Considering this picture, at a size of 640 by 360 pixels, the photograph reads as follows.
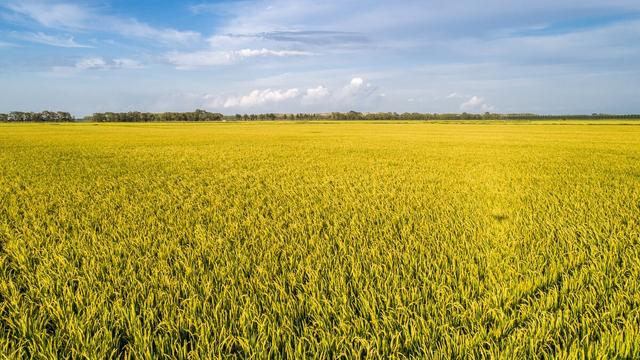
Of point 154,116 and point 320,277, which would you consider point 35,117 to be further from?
point 320,277

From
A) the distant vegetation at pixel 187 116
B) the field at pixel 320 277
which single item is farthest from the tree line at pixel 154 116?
the field at pixel 320 277

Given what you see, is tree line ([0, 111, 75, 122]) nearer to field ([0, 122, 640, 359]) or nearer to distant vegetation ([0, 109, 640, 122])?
distant vegetation ([0, 109, 640, 122])

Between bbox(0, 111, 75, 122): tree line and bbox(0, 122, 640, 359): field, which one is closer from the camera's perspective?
bbox(0, 122, 640, 359): field

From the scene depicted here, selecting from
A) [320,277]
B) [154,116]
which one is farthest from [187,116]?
[320,277]

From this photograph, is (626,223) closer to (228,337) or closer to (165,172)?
(228,337)

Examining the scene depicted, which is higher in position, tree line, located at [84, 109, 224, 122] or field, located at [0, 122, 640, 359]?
tree line, located at [84, 109, 224, 122]

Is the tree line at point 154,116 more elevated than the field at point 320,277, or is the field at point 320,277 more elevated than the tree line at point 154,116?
the tree line at point 154,116

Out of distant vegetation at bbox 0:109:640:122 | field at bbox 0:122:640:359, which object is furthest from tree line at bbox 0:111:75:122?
field at bbox 0:122:640:359

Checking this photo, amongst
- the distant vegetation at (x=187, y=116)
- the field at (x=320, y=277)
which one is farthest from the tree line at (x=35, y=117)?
the field at (x=320, y=277)

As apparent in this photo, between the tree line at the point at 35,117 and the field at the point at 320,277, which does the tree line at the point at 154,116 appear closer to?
the tree line at the point at 35,117

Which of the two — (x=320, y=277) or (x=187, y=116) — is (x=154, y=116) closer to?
(x=187, y=116)

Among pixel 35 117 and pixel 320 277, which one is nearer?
pixel 320 277

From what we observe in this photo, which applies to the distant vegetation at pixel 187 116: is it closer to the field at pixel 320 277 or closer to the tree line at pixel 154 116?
the tree line at pixel 154 116

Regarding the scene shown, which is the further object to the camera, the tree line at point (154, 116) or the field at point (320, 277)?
the tree line at point (154, 116)
